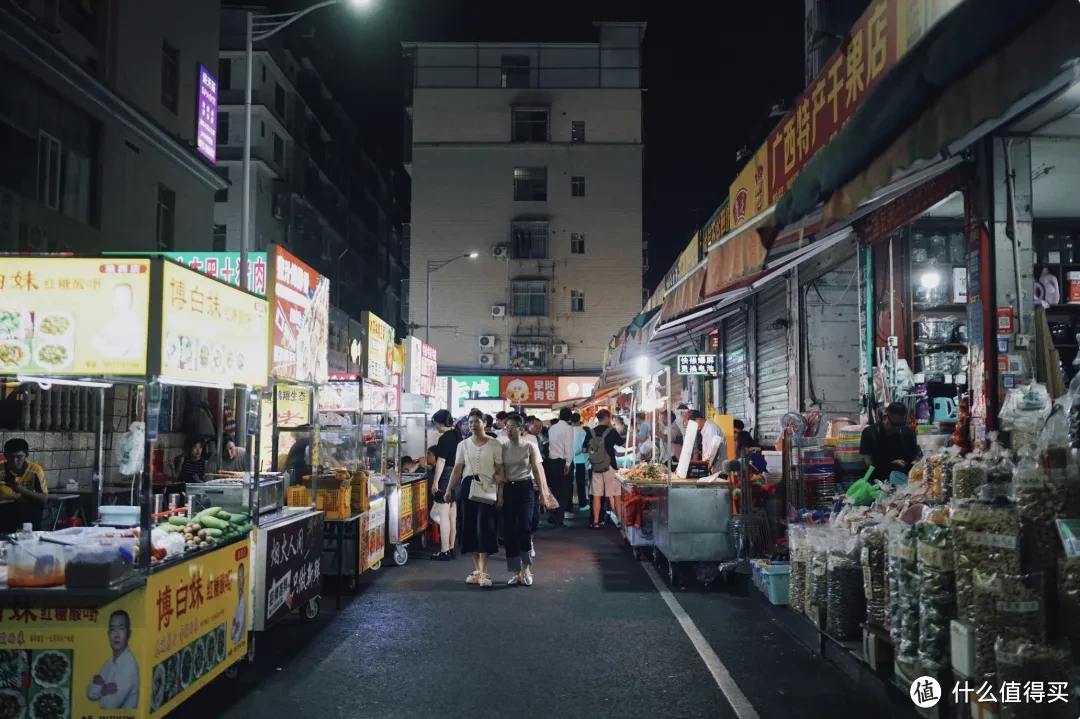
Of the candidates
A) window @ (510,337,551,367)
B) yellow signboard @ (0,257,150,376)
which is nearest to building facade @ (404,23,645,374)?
window @ (510,337,551,367)

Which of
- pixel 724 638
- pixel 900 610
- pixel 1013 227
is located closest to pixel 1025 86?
pixel 900 610

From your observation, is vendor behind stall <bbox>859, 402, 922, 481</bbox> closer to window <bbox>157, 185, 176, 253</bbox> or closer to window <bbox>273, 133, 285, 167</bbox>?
window <bbox>157, 185, 176, 253</bbox>

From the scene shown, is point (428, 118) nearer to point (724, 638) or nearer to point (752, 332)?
point (752, 332)

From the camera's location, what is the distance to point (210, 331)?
18.5 feet

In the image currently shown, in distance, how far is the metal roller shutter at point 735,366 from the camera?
693 inches

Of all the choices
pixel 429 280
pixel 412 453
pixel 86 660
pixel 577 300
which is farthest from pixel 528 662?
pixel 577 300

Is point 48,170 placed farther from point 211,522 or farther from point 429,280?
point 429,280

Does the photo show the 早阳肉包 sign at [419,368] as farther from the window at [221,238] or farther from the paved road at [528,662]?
the window at [221,238]

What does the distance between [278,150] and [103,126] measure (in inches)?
943

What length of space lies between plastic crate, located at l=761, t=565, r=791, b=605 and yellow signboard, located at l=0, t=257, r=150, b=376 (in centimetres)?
573

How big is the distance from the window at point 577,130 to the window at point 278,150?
1416 centimetres

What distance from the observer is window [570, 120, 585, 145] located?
4172 centimetres

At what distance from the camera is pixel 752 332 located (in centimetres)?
1672

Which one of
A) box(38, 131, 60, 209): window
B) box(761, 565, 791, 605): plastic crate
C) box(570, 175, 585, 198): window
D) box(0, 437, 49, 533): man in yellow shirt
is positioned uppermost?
box(570, 175, 585, 198): window
